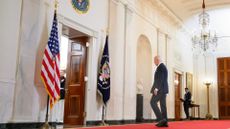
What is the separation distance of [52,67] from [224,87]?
14.1 meters

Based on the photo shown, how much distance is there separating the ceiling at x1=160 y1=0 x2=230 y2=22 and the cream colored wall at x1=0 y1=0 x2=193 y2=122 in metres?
0.36

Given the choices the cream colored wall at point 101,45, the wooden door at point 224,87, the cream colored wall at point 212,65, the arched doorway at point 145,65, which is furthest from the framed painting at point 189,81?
the arched doorway at point 145,65

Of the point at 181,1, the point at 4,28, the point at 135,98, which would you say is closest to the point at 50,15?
the point at 4,28

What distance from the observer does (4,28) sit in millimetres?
5871

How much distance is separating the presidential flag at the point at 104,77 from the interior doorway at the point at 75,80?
491mm

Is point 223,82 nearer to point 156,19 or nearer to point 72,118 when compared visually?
point 156,19

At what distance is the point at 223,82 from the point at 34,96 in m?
14.4

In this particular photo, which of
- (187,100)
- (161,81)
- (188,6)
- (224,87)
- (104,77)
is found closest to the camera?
(161,81)

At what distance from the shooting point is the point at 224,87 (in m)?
18.3

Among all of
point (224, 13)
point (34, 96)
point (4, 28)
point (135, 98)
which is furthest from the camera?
point (224, 13)

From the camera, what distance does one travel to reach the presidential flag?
867 cm

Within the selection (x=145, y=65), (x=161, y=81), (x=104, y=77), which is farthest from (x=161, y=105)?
(x=145, y=65)

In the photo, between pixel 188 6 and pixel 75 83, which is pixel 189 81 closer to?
pixel 188 6

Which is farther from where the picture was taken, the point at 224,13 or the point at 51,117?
the point at 224,13
